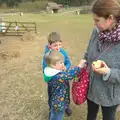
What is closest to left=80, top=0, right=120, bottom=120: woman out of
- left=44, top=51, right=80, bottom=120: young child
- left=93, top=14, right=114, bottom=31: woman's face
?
left=93, top=14, right=114, bottom=31: woman's face

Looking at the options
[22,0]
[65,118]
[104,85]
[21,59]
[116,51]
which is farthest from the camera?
[22,0]

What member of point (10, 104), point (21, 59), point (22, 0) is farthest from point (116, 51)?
point (22, 0)

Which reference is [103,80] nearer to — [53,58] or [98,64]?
Answer: [98,64]

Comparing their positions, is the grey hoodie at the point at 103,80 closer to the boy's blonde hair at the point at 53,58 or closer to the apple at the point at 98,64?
the apple at the point at 98,64

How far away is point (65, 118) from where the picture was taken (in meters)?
3.54

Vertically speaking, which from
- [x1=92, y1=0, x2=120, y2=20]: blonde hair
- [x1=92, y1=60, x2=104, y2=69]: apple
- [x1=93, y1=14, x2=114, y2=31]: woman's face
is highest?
[x1=92, y1=0, x2=120, y2=20]: blonde hair

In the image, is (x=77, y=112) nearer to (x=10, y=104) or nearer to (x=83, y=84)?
(x=10, y=104)

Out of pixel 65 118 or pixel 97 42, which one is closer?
pixel 97 42

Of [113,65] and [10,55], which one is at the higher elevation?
[113,65]

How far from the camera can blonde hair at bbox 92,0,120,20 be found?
6.42ft

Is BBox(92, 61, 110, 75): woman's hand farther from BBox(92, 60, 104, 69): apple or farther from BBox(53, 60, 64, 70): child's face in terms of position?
BBox(53, 60, 64, 70): child's face

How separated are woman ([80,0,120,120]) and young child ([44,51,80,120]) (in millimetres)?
197

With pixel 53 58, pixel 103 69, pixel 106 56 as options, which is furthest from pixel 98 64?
→ pixel 53 58

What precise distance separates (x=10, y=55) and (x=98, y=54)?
5711 millimetres
